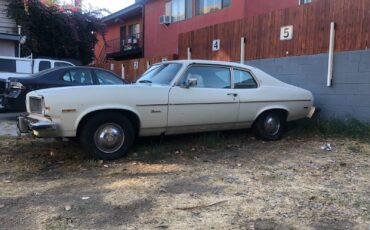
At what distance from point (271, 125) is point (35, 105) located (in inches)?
164

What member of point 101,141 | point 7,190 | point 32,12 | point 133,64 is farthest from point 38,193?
point 32,12

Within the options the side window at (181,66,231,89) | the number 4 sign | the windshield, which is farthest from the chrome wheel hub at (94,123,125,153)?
the number 4 sign

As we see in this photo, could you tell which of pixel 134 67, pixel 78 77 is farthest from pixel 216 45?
pixel 134 67

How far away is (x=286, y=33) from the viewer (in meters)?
10.1

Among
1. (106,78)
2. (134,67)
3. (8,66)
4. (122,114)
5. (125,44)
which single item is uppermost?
(125,44)

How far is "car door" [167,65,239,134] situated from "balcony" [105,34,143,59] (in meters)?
21.3

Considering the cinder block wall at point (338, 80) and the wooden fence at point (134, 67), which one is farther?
the wooden fence at point (134, 67)

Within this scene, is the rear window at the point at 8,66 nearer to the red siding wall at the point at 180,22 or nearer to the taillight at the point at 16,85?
the taillight at the point at 16,85

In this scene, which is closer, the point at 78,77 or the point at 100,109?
the point at 100,109

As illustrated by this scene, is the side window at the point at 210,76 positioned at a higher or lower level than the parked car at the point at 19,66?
lower

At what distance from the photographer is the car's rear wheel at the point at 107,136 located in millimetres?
6164

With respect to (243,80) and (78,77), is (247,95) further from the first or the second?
(78,77)

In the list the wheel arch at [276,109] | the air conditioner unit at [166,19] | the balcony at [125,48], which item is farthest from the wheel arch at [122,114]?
the balcony at [125,48]

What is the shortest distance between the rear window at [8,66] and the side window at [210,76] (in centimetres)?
903
